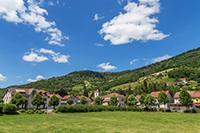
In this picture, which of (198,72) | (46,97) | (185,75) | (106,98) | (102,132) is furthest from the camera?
(185,75)

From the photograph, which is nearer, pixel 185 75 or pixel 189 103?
pixel 189 103

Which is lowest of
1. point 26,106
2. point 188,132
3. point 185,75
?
point 26,106

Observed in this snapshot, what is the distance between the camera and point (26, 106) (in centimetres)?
6181

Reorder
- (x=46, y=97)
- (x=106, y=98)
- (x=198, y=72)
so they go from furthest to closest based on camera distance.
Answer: (x=198, y=72), (x=106, y=98), (x=46, y=97)

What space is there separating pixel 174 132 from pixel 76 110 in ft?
118

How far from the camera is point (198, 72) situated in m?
159

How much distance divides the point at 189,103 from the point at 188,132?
3761 centimetres

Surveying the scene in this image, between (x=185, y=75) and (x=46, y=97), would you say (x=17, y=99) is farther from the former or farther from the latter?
(x=185, y=75)

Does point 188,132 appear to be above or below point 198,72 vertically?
Answer: below

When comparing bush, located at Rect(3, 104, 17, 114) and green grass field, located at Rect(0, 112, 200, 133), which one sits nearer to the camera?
green grass field, located at Rect(0, 112, 200, 133)

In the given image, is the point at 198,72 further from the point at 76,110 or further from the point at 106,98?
the point at 76,110

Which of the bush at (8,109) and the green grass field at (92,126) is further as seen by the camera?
the bush at (8,109)

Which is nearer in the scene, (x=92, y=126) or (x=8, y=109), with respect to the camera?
(x=92, y=126)

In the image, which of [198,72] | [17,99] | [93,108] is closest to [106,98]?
[93,108]
